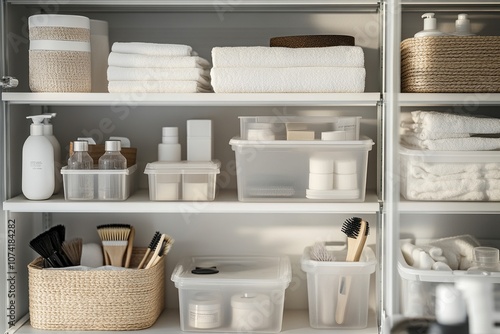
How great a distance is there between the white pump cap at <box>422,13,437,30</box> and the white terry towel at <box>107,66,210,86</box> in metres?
0.55

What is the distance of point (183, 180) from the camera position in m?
1.87

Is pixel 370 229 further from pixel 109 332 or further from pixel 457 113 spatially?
pixel 109 332

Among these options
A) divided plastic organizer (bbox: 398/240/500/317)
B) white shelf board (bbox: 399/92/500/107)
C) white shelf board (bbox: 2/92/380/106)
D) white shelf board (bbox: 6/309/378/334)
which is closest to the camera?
divided plastic organizer (bbox: 398/240/500/317)

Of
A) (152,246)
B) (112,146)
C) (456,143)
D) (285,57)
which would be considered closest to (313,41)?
(285,57)

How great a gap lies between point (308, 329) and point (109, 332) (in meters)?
0.51

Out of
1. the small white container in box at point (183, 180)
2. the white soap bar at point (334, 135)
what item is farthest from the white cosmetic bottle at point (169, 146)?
the white soap bar at point (334, 135)

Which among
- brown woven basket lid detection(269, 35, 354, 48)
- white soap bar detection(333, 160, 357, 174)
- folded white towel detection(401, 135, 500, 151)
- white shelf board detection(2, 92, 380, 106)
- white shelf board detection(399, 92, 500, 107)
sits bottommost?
white soap bar detection(333, 160, 357, 174)

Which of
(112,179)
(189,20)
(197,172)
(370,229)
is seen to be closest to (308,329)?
(370,229)

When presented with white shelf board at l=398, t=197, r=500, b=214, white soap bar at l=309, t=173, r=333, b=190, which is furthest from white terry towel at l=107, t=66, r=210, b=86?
white shelf board at l=398, t=197, r=500, b=214

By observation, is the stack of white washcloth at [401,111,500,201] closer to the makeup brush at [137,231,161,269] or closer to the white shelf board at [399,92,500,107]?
the white shelf board at [399,92,500,107]

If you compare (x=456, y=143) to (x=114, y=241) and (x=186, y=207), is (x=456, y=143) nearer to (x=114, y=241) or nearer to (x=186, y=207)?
(x=186, y=207)

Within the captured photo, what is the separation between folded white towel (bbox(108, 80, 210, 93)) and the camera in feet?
5.95

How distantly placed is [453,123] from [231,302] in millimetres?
702

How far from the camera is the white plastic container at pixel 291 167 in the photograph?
1.83 meters
